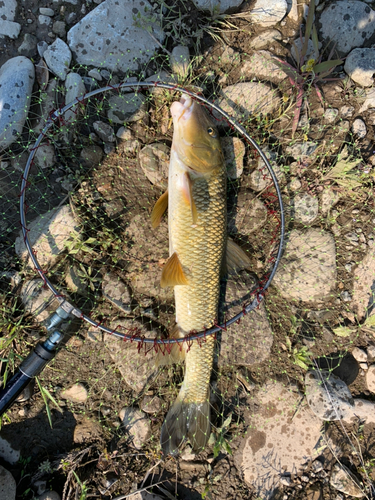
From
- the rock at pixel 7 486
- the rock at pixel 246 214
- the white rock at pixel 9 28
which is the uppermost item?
the white rock at pixel 9 28

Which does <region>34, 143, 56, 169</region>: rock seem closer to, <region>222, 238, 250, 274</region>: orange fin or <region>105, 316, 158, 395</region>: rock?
<region>105, 316, 158, 395</region>: rock

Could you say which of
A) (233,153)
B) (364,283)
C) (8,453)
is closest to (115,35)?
(233,153)

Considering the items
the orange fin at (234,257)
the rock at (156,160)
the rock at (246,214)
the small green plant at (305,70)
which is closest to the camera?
the small green plant at (305,70)

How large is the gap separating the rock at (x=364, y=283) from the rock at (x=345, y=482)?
138cm

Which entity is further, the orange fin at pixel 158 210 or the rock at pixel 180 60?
the rock at pixel 180 60

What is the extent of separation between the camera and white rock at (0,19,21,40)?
289 centimetres

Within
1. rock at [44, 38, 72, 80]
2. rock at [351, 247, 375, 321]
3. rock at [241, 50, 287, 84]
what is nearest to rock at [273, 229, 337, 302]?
rock at [351, 247, 375, 321]

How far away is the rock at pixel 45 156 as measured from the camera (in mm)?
2818

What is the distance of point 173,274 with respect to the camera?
2.47m

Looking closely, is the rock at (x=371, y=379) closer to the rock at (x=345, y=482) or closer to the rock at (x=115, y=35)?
the rock at (x=345, y=482)

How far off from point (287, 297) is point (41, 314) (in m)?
2.25

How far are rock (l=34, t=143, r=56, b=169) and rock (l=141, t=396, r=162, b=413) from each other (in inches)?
91.0

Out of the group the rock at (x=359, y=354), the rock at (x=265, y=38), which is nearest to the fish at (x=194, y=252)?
the rock at (x=265, y=38)

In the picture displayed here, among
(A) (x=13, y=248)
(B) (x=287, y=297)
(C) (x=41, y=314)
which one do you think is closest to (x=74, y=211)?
(A) (x=13, y=248)
